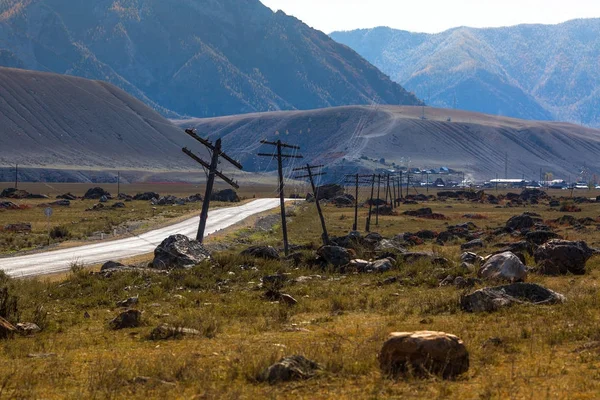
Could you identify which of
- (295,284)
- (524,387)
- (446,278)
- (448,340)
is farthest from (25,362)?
(446,278)

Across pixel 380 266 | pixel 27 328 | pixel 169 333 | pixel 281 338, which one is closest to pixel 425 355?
pixel 281 338

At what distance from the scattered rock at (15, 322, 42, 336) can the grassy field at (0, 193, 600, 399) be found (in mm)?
337

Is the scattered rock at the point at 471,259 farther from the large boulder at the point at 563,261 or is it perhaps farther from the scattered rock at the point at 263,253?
the scattered rock at the point at 263,253

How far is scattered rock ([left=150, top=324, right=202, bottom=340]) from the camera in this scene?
14539 millimetres

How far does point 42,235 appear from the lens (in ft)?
161

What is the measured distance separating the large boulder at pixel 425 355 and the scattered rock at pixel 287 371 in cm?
107

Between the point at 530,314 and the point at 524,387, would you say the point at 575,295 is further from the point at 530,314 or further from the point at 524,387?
the point at 524,387

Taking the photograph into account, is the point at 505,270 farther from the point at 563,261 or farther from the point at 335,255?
the point at 335,255

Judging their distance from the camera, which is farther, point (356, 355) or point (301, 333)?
point (301, 333)

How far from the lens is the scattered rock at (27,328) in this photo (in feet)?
50.4

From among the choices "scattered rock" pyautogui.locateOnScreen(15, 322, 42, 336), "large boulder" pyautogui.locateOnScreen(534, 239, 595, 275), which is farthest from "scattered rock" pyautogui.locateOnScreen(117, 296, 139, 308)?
"large boulder" pyautogui.locateOnScreen(534, 239, 595, 275)

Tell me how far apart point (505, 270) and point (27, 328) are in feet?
39.0

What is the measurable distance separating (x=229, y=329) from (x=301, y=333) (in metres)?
1.53

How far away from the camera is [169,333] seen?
1458 cm
